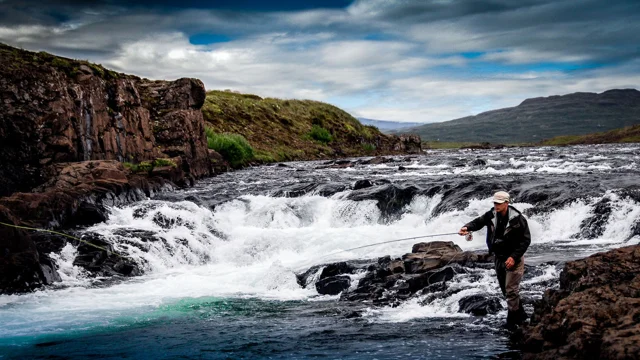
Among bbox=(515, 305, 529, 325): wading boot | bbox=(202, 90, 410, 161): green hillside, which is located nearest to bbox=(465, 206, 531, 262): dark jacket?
bbox=(515, 305, 529, 325): wading boot

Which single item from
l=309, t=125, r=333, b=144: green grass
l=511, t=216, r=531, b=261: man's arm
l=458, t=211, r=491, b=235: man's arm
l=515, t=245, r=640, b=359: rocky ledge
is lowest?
l=515, t=245, r=640, b=359: rocky ledge

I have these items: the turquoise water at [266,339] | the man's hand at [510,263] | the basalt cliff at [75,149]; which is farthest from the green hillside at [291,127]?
the man's hand at [510,263]

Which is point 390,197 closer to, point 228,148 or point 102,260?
point 102,260

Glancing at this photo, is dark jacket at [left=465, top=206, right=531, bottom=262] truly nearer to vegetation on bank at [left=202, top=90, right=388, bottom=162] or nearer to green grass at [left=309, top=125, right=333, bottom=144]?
vegetation on bank at [left=202, top=90, right=388, bottom=162]

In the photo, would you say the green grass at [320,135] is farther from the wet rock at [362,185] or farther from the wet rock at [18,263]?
the wet rock at [18,263]

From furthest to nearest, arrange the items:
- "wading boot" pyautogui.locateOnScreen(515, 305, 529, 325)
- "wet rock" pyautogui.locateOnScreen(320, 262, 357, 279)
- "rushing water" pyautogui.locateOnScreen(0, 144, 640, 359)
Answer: "wet rock" pyautogui.locateOnScreen(320, 262, 357, 279) < "rushing water" pyautogui.locateOnScreen(0, 144, 640, 359) < "wading boot" pyautogui.locateOnScreen(515, 305, 529, 325)

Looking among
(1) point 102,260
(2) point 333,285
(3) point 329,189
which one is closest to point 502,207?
(2) point 333,285

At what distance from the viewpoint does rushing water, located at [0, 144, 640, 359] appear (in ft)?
35.0

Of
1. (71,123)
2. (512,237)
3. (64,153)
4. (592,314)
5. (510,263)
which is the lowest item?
(592,314)

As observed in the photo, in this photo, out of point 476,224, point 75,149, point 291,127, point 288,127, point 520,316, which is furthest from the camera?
point 291,127

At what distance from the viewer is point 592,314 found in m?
7.83

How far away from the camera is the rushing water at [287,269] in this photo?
10.7 meters

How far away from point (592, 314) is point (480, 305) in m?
3.81

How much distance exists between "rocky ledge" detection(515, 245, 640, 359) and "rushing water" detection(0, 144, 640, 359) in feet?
3.04
